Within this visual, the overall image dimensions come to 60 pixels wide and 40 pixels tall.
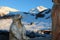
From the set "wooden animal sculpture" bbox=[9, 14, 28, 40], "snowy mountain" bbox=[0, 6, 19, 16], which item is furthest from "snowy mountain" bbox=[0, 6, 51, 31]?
"wooden animal sculpture" bbox=[9, 14, 28, 40]

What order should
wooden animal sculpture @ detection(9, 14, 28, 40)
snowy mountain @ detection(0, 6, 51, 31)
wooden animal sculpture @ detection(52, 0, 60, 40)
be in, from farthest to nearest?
snowy mountain @ detection(0, 6, 51, 31) < wooden animal sculpture @ detection(9, 14, 28, 40) < wooden animal sculpture @ detection(52, 0, 60, 40)

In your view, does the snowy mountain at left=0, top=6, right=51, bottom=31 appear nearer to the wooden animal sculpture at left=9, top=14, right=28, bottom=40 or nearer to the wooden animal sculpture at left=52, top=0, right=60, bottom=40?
the wooden animal sculpture at left=9, top=14, right=28, bottom=40

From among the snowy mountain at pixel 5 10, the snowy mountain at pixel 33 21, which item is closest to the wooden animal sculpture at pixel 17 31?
the snowy mountain at pixel 33 21

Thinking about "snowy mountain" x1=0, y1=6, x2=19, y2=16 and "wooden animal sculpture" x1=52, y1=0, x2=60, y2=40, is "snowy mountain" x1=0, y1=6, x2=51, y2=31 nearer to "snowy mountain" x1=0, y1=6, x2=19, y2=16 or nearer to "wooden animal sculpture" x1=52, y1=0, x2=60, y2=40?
"snowy mountain" x1=0, y1=6, x2=19, y2=16

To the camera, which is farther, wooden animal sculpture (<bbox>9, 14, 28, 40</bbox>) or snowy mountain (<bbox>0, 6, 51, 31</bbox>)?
snowy mountain (<bbox>0, 6, 51, 31</bbox>)

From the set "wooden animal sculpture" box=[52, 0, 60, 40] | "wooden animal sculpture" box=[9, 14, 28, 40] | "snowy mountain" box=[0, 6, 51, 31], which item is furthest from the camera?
"snowy mountain" box=[0, 6, 51, 31]

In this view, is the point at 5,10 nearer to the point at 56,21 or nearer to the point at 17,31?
the point at 17,31

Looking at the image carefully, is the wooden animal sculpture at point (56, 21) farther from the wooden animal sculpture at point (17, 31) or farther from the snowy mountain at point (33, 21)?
the snowy mountain at point (33, 21)

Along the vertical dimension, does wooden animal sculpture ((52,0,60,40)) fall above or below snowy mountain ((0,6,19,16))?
below

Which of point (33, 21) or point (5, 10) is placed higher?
point (5, 10)

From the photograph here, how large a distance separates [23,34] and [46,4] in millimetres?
1297

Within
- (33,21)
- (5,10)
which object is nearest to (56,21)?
(33,21)

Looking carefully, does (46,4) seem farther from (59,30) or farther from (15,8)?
(59,30)

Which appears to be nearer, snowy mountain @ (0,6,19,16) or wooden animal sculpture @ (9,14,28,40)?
wooden animal sculpture @ (9,14,28,40)
